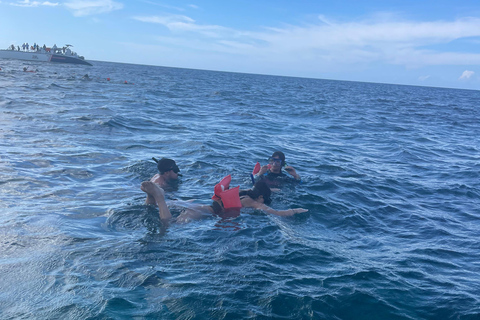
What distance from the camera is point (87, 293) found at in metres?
4.15

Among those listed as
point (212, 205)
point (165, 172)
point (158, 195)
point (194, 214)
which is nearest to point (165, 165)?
point (165, 172)

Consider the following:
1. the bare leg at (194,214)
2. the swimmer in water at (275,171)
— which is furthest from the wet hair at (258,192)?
the swimmer in water at (275,171)

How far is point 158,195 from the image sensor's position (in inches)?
248

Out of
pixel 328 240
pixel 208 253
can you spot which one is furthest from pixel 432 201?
pixel 208 253

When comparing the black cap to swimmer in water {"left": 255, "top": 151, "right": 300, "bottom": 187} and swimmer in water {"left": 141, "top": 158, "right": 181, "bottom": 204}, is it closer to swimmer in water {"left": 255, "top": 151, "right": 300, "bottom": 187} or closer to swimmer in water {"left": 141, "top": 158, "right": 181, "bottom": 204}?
swimmer in water {"left": 141, "top": 158, "right": 181, "bottom": 204}

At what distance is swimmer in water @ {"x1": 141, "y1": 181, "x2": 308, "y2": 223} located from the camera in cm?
630

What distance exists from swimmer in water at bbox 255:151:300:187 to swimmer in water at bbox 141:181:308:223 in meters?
2.02

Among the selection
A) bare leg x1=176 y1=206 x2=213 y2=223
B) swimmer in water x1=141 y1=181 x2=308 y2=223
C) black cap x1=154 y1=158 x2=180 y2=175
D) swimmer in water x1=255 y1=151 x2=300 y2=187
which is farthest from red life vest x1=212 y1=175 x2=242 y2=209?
swimmer in water x1=255 y1=151 x2=300 y2=187

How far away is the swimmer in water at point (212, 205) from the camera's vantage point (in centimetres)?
630

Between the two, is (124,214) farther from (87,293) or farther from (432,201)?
(432,201)

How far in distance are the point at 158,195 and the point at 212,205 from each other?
48.3 inches

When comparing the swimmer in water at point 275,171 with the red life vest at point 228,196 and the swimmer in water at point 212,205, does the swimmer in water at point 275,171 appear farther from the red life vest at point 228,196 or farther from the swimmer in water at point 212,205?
the red life vest at point 228,196

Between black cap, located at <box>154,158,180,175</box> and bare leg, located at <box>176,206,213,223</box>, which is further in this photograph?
black cap, located at <box>154,158,180,175</box>

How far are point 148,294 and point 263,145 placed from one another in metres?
10.8
